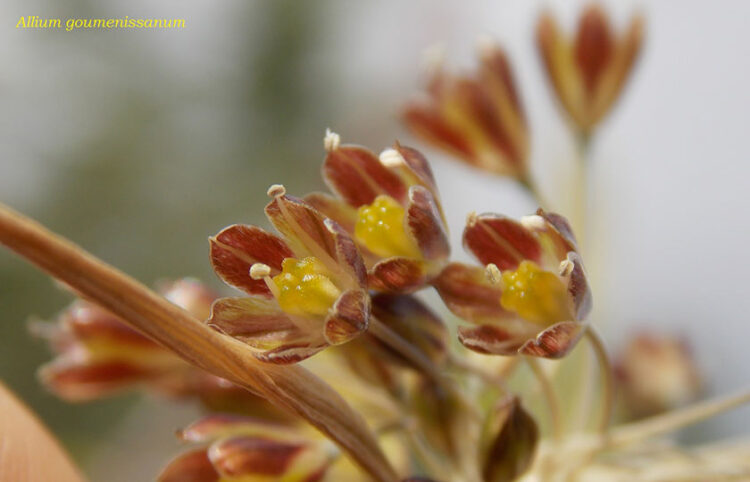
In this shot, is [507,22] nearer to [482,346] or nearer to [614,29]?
[614,29]

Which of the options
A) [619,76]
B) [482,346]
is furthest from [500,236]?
[619,76]

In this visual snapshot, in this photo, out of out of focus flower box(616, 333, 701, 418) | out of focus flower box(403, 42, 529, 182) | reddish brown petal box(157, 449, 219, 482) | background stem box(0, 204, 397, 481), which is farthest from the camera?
out of focus flower box(616, 333, 701, 418)

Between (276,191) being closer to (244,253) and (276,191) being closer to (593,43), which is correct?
(244,253)

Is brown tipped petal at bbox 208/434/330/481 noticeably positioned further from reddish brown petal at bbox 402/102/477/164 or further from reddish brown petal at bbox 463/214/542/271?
reddish brown petal at bbox 402/102/477/164

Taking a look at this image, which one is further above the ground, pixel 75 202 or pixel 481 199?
pixel 75 202

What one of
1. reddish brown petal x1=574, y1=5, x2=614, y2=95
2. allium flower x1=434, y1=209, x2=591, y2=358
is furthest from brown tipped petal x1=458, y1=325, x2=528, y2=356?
reddish brown petal x1=574, y1=5, x2=614, y2=95

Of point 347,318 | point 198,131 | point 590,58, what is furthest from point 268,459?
point 198,131
